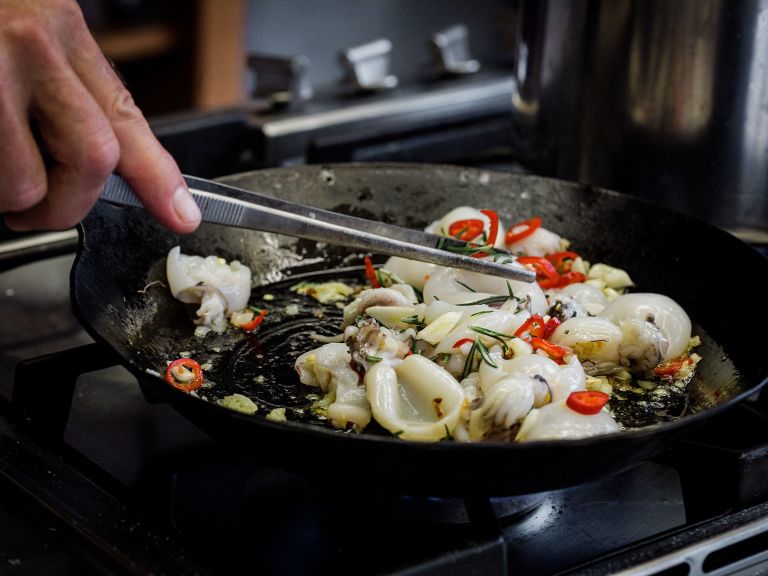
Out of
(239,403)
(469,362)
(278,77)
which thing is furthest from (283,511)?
(278,77)

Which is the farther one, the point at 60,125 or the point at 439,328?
the point at 439,328

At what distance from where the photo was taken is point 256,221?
1098 mm

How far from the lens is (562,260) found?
4.62ft

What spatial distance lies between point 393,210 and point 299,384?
0.47 m

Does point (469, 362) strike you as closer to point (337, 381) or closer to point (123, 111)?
point (337, 381)

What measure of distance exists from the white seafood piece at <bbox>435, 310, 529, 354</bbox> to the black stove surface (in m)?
0.19

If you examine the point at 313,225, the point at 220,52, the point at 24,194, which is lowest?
the point at 220,52

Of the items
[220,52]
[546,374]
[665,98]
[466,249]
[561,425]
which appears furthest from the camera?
[220,52]

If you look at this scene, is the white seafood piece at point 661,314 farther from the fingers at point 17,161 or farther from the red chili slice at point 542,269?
the fingers at point 17,161

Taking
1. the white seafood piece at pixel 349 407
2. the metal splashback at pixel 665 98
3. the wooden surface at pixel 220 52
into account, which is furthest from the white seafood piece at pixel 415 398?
the wooden surface at pixel 220 52

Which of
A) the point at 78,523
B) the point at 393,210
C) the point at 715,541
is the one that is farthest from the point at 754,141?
the point at 78,523

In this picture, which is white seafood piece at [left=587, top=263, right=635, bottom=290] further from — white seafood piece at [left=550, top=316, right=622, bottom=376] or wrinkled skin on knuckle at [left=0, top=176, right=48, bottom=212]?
wrinkled skin on knuckle at [left=0, top=176, right=48, bottom=212]

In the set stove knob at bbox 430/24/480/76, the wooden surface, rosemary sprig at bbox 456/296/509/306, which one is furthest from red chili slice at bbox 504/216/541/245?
the wooden surface

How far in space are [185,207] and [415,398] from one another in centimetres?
33
